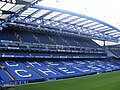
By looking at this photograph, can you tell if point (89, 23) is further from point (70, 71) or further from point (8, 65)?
point (8, 65)

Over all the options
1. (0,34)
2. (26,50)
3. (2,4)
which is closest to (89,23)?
(26,50)

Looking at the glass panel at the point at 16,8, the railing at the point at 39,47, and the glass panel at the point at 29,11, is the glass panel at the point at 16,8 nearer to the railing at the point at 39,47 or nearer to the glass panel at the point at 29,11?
the glass panel at the point at 29,11

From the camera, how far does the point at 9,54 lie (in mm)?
29812

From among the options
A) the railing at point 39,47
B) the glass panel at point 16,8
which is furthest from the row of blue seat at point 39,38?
the glass panel at point 16,8

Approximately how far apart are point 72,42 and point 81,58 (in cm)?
402

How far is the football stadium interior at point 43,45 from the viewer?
85.7ft

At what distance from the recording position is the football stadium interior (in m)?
26.1

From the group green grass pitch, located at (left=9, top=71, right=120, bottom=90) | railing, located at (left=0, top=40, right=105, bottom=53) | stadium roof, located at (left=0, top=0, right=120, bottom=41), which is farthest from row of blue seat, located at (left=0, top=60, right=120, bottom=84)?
stadium roof, located at (left=0, top=0, right=120, bottom=41)

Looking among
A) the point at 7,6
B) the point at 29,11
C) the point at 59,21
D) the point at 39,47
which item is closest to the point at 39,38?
the point at 39,47

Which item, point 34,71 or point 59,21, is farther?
point 59,21

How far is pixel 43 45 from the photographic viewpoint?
3591cm

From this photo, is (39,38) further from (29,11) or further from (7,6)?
(7,6)

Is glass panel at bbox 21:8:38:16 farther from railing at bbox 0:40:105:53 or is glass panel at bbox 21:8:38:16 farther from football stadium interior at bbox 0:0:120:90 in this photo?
railing at bbox 0:40:105:53

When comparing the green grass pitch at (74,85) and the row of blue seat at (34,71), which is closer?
the green grass pitch at (74,85)
